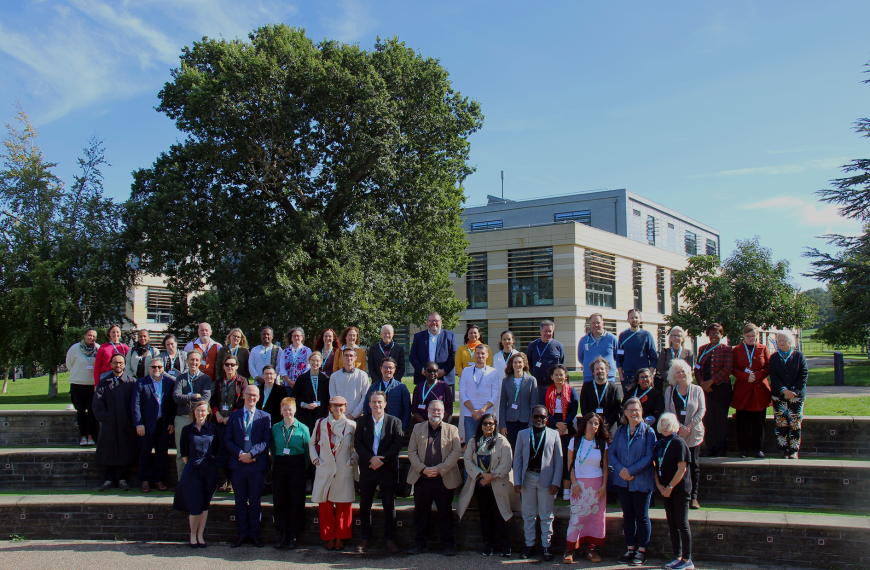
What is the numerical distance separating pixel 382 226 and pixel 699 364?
12.8m

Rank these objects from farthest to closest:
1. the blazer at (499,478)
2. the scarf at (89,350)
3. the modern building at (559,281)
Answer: the modern building at (559,281) < the scarf at (89,350) < the blazer at (499,478)

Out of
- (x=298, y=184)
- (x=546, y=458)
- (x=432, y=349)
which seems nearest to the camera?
(x=546, y=458)

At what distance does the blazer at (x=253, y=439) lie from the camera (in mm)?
7672

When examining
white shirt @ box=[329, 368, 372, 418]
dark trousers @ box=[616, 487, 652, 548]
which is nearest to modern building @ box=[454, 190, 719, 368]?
white shirt @ box=[329, 368, 372, 418]

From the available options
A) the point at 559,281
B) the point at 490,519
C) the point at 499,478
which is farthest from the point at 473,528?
the point at 559,281

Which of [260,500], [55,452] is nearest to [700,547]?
[260,500]

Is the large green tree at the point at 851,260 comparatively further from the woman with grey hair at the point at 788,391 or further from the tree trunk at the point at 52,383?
the tree trunk at the point at 52,383

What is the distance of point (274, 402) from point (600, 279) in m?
29.0

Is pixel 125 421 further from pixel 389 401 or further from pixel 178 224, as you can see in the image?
pixel 178 224

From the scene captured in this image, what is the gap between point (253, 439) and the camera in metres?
7.73

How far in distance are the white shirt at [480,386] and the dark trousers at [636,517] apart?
78.0 inches

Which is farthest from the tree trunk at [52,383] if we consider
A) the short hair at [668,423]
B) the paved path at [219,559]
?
the short hair at [668,423]

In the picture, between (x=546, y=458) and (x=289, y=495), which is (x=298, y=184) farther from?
(x=546, y=458)

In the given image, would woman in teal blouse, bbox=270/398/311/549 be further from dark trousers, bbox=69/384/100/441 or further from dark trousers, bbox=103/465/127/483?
dark trousers, bbox=69/384/100/441
